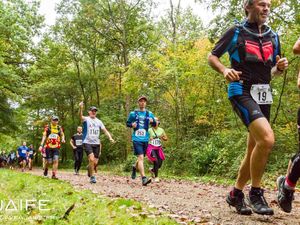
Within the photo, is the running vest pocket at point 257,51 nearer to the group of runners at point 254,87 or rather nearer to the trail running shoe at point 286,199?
the group of runners at point 254,87

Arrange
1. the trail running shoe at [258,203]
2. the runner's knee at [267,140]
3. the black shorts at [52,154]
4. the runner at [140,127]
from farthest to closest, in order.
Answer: the black shorts at [52,154] → the runner at [140,127] → the trail running shoe at [258,203] → the runner's knee at [267,140]

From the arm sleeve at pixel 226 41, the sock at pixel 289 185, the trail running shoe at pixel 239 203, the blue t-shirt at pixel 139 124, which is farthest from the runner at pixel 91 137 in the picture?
the sock at pixel 289 185

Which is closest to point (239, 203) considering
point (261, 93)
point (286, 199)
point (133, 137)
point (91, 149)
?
point (286, 199)

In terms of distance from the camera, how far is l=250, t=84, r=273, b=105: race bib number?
4.45 m

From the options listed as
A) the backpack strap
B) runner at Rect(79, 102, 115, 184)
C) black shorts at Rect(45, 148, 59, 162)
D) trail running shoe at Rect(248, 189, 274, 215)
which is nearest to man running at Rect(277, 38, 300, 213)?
trail running shoe at Rect(248, 189, 274, 215)

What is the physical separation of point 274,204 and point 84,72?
32.2 metres

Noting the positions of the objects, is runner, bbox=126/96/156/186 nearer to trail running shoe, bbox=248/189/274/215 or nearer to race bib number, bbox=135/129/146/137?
race bib number, bbox=135/129/146/137

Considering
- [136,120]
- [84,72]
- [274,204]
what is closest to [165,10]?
[84,72]

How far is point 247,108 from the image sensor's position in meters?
4.28

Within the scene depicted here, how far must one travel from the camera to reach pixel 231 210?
5.05m

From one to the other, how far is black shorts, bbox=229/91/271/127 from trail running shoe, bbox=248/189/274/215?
2.54 feet

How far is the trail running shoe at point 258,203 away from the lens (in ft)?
13.9

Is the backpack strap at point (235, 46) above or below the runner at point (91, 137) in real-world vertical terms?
above

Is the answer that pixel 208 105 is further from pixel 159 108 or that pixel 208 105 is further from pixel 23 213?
pixel 23 213
